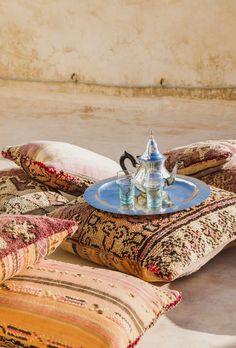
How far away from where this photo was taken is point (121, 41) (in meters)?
6.98

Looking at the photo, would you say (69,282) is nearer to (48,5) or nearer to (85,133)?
(85,133)

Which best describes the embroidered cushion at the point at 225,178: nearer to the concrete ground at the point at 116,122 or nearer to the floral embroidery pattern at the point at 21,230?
the concrete ground at the point at 116,122

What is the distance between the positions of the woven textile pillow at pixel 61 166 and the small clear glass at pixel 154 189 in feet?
1.45

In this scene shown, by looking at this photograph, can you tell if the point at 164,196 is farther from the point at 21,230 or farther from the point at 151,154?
the point at 21,230

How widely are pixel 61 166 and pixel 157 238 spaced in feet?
2.55

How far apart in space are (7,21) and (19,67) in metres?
0.44

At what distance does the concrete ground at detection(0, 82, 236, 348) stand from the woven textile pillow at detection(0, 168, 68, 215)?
0.26 metres

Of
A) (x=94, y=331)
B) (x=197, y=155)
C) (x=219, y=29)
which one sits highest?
(x=219, y=29)

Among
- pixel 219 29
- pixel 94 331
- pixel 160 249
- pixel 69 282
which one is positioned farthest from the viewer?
pixel 219 29

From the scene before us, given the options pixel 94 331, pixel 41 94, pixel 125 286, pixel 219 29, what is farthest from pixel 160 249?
pixel 41 94

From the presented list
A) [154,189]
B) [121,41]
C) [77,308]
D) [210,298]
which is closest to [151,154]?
[154,189]

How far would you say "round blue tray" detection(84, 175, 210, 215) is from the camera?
3.23 meters

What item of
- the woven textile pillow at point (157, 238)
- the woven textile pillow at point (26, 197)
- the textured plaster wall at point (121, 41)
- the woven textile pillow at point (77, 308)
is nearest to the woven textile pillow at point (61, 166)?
the woven textile pillow at point (26, 197)

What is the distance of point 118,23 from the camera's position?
22.8 feet
